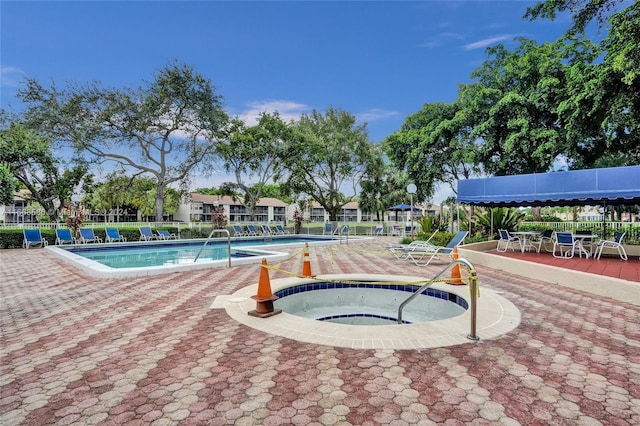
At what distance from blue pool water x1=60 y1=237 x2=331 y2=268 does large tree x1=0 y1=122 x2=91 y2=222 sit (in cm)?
982

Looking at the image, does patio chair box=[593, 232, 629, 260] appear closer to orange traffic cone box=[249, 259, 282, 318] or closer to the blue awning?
the blue awning

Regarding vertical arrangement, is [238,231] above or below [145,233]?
below

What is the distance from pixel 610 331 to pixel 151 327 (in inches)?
215

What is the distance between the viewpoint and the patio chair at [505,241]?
36.3ft

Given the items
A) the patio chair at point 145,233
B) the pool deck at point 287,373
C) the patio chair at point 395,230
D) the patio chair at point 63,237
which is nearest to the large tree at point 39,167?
the patio chair at point 63,237

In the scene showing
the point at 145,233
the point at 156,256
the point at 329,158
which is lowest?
the point at 156,256

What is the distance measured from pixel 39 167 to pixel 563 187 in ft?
102

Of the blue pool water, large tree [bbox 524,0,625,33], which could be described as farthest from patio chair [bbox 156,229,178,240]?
large tree [bbox 524,0,625,33]

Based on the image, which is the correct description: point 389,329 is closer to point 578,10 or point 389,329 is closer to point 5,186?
point 578,10

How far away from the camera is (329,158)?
100 feet

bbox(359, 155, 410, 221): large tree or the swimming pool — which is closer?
the swimming pool

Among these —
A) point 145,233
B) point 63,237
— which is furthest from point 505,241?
point 63,237

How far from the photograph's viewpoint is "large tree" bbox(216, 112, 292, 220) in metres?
26.7

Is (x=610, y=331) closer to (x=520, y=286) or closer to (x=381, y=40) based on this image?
(x=520, y=286)
